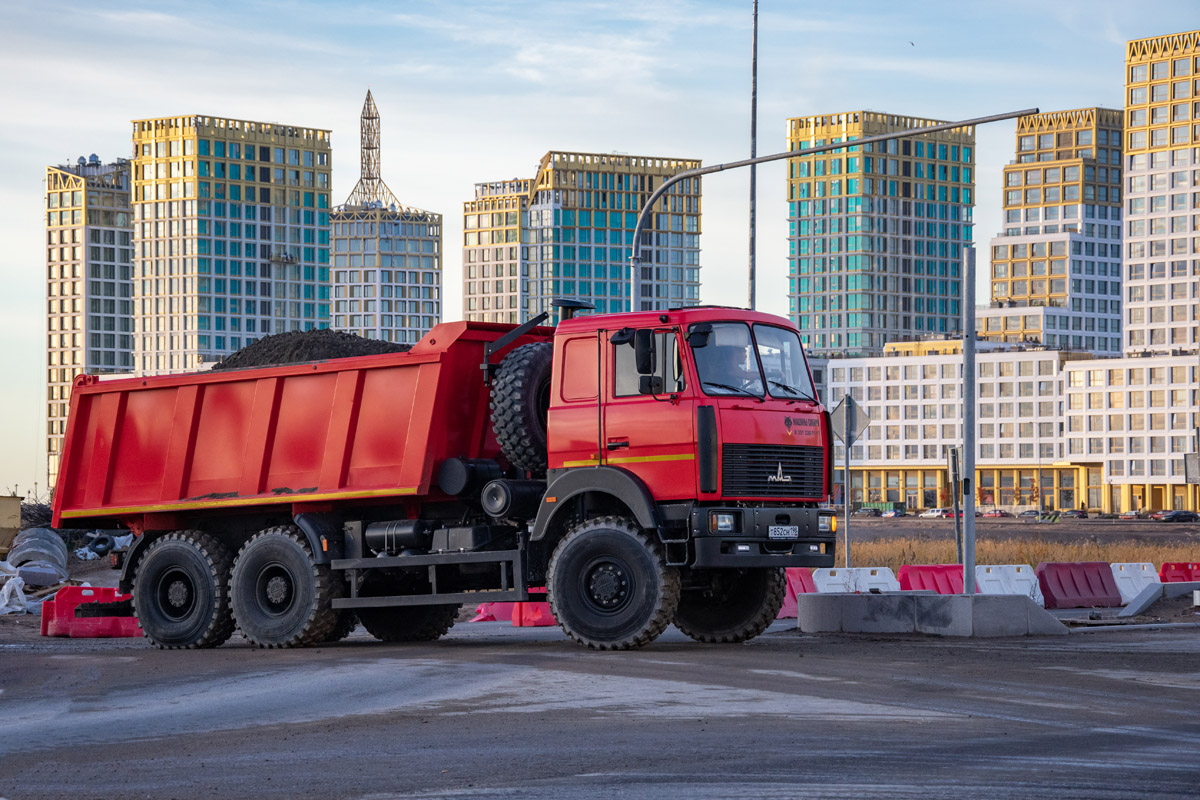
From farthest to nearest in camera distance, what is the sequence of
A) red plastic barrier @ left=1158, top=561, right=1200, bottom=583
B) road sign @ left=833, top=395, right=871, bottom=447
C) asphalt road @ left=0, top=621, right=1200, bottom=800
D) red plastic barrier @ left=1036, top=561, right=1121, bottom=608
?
red plastic barrier @ left=1158, top=561, right=1200, bottom=583
red plastic barrier @ left=1036, top=561, right=1121, bottom=608
road sign @ left=833, top=395, right=871, bottom=447
asphalt road @ left=0, top=621, right=1200, bottom=800

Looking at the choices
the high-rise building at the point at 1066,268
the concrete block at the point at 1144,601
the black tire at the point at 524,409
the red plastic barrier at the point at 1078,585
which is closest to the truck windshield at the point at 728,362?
the black tire at the point at 524,409

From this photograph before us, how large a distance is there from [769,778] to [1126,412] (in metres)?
147

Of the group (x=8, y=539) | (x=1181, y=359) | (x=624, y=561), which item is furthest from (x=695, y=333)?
(x=1181, y=359)

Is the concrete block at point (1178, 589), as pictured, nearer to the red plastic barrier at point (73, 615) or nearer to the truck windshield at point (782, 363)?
the truck windshield at point (782, 363)

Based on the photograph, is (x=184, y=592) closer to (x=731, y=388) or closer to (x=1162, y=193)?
(x=731, y=388)

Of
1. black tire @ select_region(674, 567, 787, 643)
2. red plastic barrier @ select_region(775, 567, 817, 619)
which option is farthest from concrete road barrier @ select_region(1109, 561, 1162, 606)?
black tire @ select_region(674, 567, 787, 643)

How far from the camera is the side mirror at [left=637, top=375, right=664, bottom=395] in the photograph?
16781mm

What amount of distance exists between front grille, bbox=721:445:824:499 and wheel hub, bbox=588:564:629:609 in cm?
134

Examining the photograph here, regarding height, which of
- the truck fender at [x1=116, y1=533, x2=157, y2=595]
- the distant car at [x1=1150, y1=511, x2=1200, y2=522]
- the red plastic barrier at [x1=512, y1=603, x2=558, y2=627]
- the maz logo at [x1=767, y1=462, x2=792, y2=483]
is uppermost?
the maz logo at [x1=767, y1=462, x2=792, y2=483]

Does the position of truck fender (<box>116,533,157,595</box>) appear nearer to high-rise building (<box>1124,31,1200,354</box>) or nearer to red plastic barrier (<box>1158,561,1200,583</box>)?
red plastic barrier (<box>1158,561,1200,583</box>)

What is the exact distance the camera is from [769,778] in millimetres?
9039

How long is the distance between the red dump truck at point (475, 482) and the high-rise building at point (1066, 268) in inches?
6420

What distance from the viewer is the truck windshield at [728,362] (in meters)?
16.8

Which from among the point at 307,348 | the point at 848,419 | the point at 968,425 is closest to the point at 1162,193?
the point at 848,419
